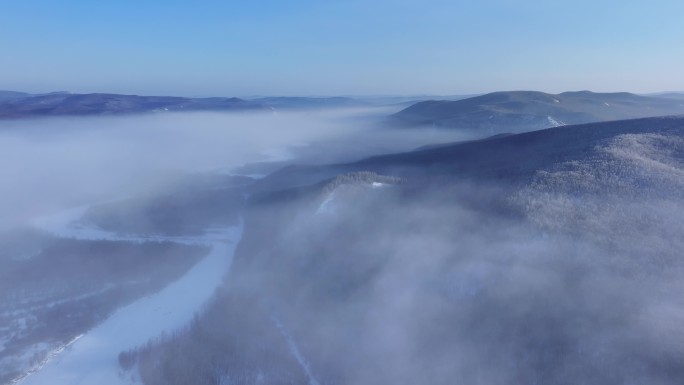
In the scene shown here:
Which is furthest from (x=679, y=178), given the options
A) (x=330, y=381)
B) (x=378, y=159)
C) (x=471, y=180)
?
(x=378, y=159)

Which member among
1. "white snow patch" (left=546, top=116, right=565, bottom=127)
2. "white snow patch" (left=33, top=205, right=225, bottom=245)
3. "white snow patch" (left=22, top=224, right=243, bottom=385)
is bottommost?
"white snow patch" (left=22, top=224, right=243, bottom=385)

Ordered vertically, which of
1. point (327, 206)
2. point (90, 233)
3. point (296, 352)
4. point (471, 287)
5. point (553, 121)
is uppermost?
point (553, 121)

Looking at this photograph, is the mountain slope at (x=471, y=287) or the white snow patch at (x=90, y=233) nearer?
the mountain slope at (x=471, y=287)

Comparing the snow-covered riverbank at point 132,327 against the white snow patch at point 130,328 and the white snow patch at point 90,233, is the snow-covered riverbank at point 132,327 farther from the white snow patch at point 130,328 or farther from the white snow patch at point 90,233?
the white snow patch at point 90,233

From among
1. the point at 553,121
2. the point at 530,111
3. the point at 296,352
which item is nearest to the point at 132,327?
the point at 296,352

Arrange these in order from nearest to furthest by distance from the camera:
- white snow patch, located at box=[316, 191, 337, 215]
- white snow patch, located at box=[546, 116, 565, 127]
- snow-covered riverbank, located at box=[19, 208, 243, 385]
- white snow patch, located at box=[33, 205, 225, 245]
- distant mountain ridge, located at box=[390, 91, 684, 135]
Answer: snow-covered riverbank, located at box=[19, 208, 243, 385], white snow patch, located at box=[316, 191, 337, 215], white snow patch, located at box=[33, 205, 225, 245], white snow patch, located at box=[546, 116, 565, 127], distant mountain ridge, located at box=[390, 91, 684, 135]

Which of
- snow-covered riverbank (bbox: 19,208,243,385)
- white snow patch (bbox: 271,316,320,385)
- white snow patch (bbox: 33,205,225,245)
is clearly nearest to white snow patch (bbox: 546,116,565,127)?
white snow patch (bbox: 33,205,225,245)

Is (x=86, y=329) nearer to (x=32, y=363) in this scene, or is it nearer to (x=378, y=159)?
(x=32, y=363)

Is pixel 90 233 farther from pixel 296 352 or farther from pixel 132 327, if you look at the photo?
pixel 296 352

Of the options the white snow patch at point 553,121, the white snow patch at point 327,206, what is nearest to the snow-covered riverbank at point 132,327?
the white snow patch at point 327,206

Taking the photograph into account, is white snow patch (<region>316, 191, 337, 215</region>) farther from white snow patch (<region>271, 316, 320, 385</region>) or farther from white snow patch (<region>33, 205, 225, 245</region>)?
white snow patch (<region>271, 316, 320, 385</region>)
